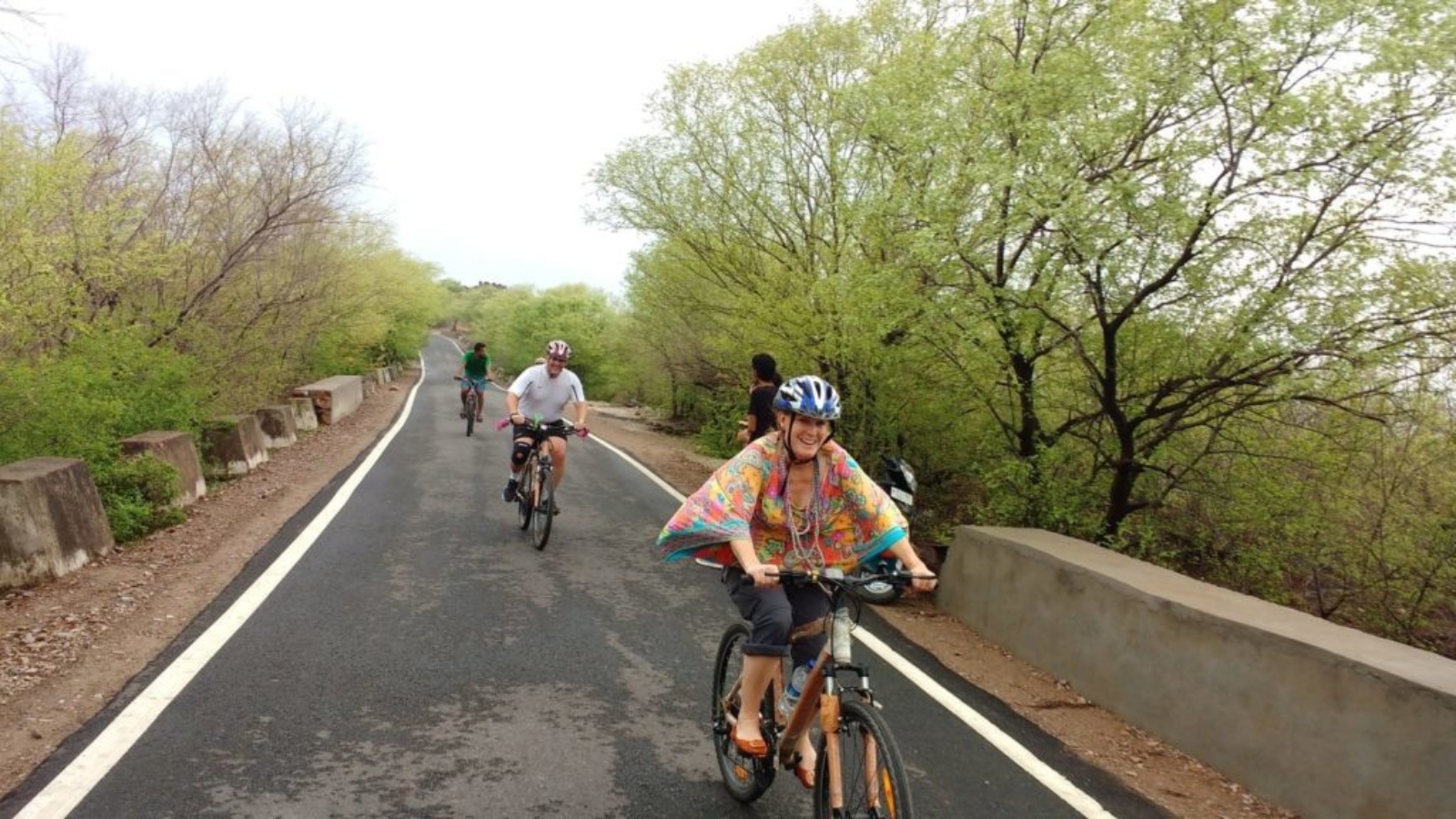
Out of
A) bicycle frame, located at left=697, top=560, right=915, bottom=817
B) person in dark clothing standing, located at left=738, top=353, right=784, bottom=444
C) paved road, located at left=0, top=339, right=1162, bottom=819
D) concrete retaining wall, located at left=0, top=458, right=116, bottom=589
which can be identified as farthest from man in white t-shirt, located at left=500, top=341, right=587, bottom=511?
bicycle frame, located at left=697, top=560, right=915, bottom=817

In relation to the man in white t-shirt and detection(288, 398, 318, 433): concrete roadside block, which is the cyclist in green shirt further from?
the man in white t-shirt

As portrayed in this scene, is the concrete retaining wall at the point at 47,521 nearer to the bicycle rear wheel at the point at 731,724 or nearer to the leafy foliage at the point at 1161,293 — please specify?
the bicycle rear wheel at the point at 731,724

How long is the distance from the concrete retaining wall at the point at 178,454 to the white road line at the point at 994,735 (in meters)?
7.51

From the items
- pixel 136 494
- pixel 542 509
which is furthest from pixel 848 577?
pixel 136 494

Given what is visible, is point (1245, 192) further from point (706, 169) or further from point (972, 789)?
point (706, 169)

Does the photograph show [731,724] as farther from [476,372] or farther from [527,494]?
[476,372]

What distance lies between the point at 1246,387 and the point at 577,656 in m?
5.95

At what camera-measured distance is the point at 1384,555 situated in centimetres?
851

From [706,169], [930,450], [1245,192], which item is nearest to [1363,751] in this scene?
[1245,192]

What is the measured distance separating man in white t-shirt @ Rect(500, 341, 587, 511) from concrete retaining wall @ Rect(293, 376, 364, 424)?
11.7 metres

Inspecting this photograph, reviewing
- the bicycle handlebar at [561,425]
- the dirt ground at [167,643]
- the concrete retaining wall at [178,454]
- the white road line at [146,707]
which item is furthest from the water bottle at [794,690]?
the concrete retaining wall at [178,454]

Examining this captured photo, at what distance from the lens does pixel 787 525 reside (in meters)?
3.66

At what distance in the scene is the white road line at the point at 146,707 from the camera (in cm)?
350

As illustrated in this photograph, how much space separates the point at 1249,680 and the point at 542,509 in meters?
6.07
